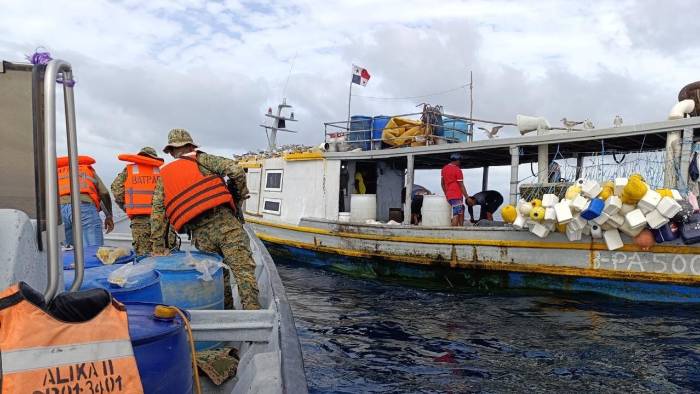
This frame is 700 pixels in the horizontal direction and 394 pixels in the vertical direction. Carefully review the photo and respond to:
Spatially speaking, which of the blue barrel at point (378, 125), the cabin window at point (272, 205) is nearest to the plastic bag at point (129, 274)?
the blue barrel at point (378, 125)

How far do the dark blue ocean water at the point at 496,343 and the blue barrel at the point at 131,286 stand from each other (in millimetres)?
2185

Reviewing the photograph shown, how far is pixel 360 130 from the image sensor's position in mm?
11477

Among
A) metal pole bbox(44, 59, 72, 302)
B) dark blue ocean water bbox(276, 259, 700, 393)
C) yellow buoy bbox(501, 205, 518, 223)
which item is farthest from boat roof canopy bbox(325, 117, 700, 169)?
metal pole bbox(44, 59, 72, 302)

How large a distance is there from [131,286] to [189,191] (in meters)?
1.19

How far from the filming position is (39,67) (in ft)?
6.53

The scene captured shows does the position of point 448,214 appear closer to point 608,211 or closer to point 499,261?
point 499,261

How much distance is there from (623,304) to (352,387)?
16.5 ft

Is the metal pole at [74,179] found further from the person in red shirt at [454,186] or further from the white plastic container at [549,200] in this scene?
→ the person in red shirt at [454,186]

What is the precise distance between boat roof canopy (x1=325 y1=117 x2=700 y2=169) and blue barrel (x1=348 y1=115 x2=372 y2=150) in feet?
2.29

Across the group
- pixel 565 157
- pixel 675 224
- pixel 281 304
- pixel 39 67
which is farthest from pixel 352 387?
pixel 565 157

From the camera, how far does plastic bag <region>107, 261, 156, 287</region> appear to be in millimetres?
2883

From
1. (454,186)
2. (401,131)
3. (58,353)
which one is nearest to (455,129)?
(401,131)

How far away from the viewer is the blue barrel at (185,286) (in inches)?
130

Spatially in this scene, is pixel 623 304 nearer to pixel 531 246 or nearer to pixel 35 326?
pixel 531 246
